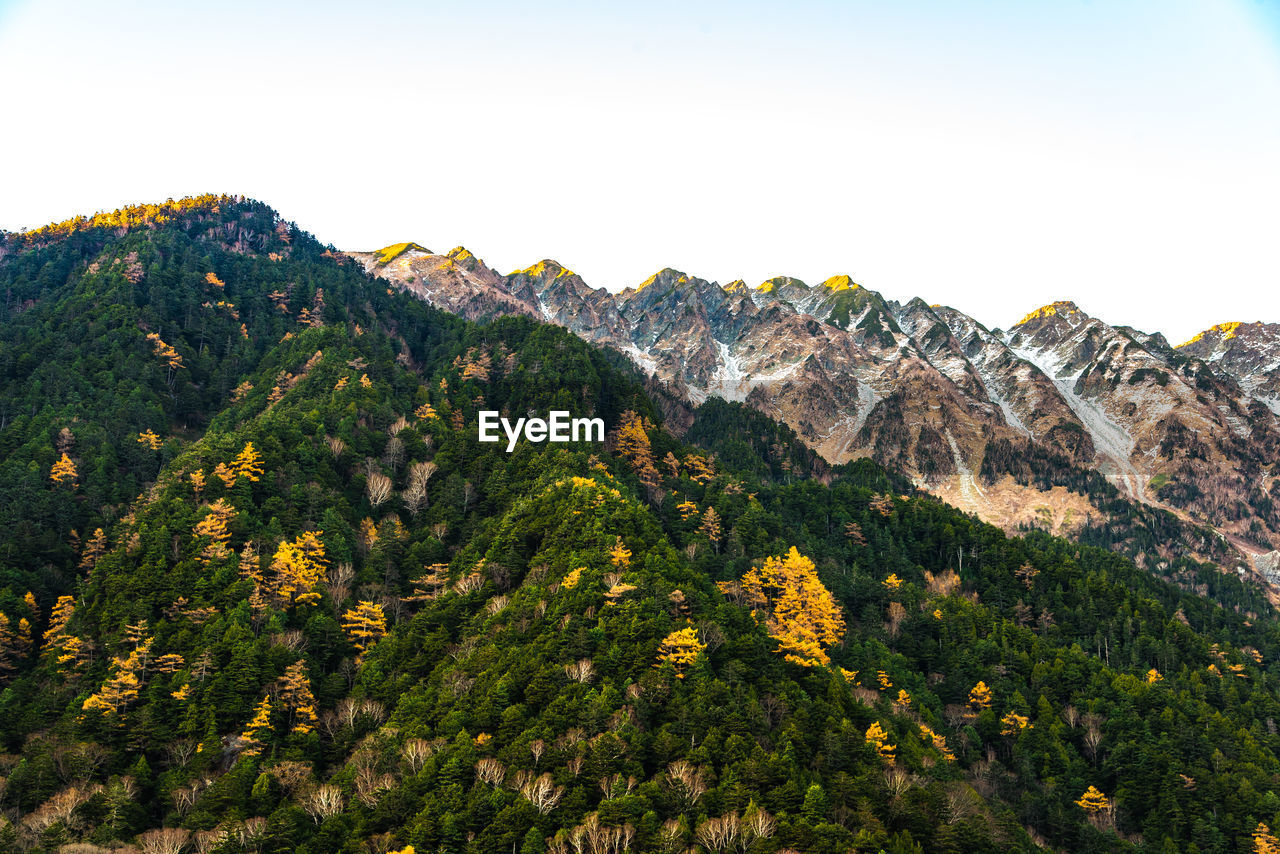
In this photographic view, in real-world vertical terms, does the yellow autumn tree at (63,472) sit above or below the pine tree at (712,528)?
above

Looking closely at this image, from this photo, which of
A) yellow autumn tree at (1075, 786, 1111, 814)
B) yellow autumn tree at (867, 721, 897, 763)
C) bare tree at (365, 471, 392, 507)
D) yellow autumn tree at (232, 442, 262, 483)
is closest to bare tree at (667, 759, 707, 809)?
yellow autumn tree at (867, 721, 897, 763)

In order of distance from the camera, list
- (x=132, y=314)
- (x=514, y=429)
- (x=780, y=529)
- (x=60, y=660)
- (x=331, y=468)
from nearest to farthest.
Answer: (x=60, y=660) → (x=331, y=468) → (x=780, y=529) → (x=514, y=429) → (x=132, y=314)

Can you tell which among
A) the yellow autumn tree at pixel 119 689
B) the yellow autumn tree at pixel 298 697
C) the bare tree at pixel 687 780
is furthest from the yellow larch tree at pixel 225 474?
the bare tree at pixel 687 780

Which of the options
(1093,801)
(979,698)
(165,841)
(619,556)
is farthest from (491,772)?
(1093,801)

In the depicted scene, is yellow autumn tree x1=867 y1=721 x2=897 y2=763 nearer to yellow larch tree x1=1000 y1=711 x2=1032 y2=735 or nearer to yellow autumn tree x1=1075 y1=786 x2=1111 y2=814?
yellow autumn tree x1=1075 y1=786 x2=1111 y2=814

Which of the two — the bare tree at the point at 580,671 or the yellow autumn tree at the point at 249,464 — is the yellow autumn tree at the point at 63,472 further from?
the bare tree at the point at 580,671

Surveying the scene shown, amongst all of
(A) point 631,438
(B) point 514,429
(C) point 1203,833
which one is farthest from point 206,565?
(C) point 1203,833

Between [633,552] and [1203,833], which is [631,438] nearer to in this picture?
[633,552]
